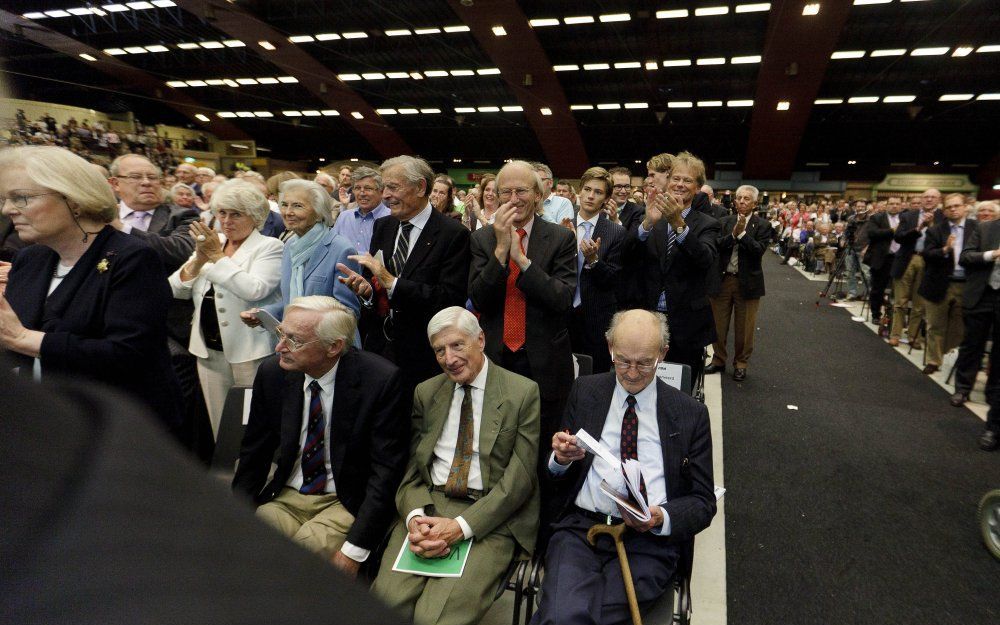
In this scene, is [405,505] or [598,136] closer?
[405,505]

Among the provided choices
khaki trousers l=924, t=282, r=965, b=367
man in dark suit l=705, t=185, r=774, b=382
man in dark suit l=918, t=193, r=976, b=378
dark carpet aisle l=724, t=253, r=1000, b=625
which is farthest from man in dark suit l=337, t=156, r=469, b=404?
khaki trousers l=924, t=282, r=965, b=367

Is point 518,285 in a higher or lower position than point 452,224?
lower

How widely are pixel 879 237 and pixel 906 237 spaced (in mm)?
801

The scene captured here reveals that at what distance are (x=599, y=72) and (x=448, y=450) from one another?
1632cm

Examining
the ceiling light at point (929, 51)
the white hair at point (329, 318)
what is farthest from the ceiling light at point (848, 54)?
the white hair at point (329, 318)

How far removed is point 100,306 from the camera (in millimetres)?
1593

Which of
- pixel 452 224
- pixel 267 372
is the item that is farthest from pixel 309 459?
pixel 452 224

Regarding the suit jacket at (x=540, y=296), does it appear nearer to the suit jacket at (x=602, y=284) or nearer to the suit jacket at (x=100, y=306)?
the suit jacket at (x=602, y=284)

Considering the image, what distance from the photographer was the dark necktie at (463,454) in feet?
6.29

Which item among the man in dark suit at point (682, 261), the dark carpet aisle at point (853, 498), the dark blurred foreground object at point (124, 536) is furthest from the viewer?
the man in dark suit at point (682, 261)

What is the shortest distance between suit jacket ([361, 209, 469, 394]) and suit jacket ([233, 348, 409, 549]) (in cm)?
60

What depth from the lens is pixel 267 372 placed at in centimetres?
196

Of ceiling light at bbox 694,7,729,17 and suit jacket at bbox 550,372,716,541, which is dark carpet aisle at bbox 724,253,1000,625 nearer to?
suit jacket at bbox 550,372,716,541

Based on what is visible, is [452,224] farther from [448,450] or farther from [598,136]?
[598,136]
